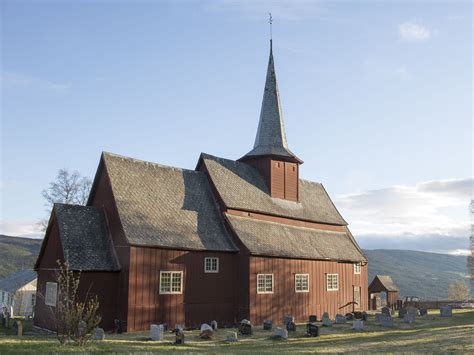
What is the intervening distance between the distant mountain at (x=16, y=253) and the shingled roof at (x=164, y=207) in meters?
81.5

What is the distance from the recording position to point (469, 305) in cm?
5216

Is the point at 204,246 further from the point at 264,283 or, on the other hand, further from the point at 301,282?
the point at 301,282

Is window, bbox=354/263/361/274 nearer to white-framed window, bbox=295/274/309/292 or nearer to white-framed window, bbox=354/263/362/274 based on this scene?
white-framed window, bbox=354/263/362/274

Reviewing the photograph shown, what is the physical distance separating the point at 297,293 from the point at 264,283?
11.3 ft

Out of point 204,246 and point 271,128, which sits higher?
point 271,128

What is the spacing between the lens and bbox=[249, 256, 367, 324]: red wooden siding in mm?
31125

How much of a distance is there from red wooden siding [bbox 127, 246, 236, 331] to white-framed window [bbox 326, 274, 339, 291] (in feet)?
30.0

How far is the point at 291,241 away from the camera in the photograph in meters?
35.5

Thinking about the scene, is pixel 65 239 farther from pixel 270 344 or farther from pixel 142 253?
pixel 270 344

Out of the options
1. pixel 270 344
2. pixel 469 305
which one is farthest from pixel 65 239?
pixel 469 305

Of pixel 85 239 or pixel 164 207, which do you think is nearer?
pixel 85 239

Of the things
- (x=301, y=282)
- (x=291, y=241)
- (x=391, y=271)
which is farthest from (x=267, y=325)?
(x=391, y=271)

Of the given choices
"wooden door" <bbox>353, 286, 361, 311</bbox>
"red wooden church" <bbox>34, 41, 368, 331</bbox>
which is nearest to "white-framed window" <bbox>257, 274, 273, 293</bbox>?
"red wooden church" <bbox>34, 41, 368, 331</bbox>

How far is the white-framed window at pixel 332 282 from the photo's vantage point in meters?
36.8
